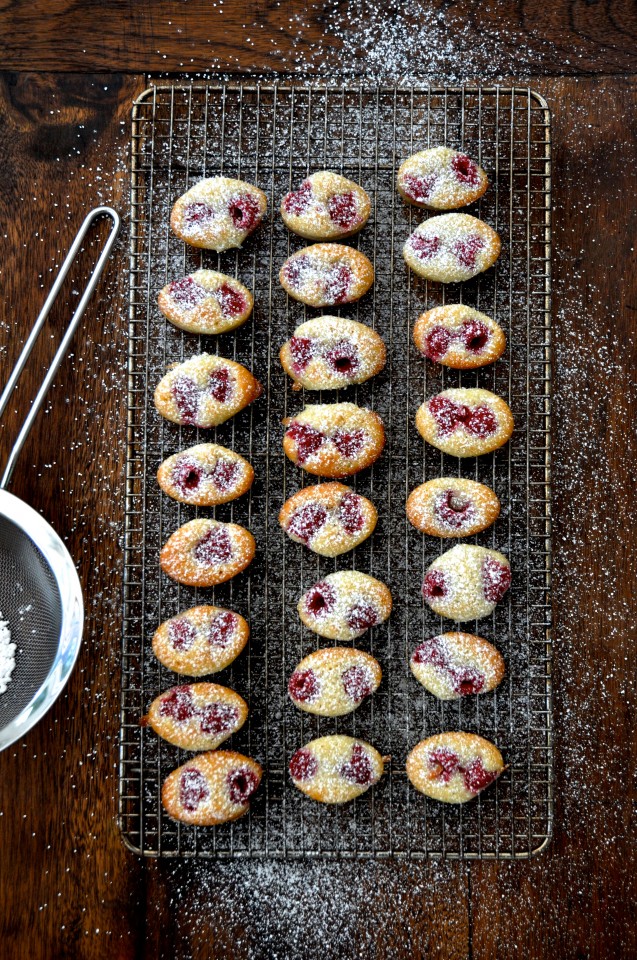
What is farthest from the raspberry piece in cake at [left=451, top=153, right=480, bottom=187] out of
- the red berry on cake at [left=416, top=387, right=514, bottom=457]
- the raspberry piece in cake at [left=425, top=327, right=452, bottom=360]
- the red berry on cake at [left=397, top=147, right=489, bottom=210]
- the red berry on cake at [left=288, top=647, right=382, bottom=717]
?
the red berry on cake at [left=288, top=647, right=382, bottom=717]

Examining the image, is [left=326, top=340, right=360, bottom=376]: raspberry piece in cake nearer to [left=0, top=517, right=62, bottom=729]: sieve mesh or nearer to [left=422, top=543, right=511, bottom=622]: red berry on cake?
[left=422, top=543, right=511, bottom=622]: red berry on cake

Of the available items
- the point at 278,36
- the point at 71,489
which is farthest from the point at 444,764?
the point at 278,36

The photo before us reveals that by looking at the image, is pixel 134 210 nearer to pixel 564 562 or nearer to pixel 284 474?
pixel 284 474

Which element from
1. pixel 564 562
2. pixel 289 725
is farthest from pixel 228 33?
pixel 289 725

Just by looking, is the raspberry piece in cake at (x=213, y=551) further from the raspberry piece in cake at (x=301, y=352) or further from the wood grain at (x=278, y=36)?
the wood grain at (x=278, y=36)

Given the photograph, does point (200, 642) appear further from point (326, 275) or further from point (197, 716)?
point (326, 275)
